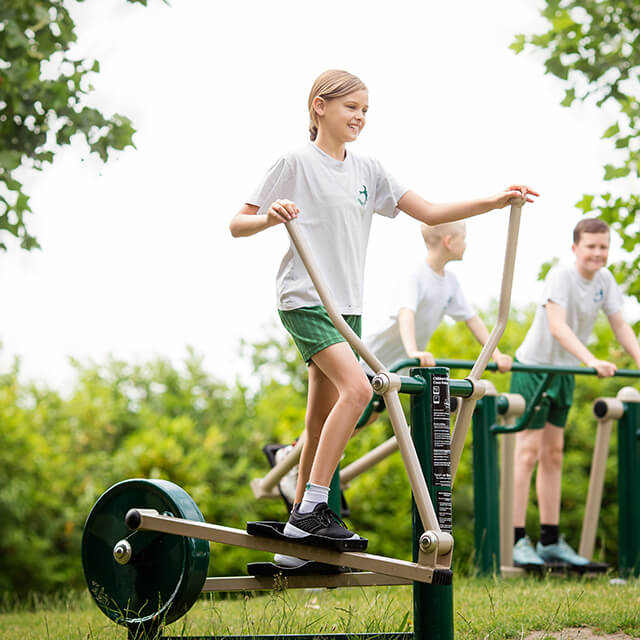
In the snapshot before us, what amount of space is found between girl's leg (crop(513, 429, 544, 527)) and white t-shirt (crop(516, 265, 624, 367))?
1.46 ft

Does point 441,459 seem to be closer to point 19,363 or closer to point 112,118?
point 112,118

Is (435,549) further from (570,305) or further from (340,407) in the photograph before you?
(570,305)

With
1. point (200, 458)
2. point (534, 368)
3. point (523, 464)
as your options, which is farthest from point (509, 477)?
point (200, 458)

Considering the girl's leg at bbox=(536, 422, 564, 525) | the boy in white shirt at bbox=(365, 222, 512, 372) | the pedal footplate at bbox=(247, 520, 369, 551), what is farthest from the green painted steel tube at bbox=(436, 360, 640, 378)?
the pedal footplate at bbox=(247, 520, 369, 551)

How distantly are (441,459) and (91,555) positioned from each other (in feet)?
4.56

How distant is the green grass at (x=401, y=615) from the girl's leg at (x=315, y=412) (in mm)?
423

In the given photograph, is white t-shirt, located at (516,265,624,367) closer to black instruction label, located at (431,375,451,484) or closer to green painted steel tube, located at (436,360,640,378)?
green painted steel tube, located at (436,360,640,378)

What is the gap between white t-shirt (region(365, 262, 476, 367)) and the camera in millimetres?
4824

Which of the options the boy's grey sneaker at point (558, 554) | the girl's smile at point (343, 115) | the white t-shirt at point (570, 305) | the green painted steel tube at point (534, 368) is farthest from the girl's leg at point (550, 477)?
the girl's smile at point (343, 115)

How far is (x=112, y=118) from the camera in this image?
5.50 meters

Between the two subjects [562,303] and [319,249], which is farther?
[562,303]

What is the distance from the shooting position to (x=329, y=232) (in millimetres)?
3094

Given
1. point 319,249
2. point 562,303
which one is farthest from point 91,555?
point 562,303

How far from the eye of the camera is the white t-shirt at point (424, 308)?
482cm
